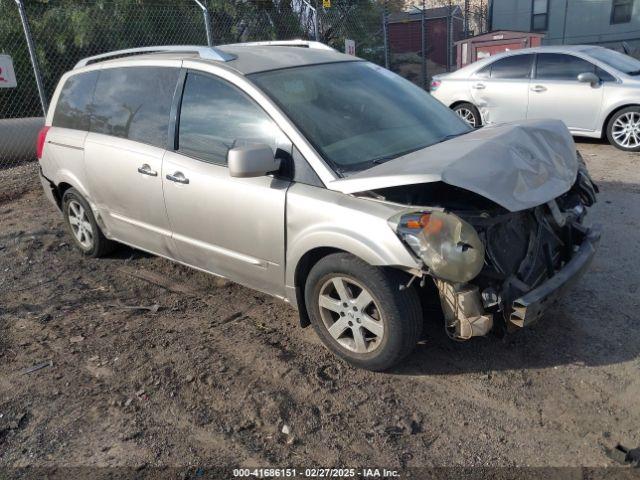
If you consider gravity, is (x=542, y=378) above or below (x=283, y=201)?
below

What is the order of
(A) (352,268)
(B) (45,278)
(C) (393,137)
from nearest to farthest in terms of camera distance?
(A) (352,268), (C) (393,137), (B) (45,278)

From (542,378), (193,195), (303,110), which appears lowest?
(542,378)

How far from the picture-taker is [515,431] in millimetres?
2947

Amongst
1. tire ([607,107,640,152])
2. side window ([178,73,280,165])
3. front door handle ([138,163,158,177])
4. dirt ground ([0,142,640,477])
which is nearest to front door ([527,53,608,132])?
tire ([607,107,640,152])

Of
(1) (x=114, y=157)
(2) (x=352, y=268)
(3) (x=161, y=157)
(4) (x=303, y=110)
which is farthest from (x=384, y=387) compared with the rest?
(1) (x=114, y=157)

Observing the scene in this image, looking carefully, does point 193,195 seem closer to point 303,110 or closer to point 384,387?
point 303,110

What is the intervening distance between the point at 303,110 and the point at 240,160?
0.64 metres

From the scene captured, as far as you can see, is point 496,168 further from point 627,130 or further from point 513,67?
point 513,67

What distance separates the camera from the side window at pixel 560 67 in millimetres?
9062

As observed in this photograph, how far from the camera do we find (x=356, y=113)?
3926mm

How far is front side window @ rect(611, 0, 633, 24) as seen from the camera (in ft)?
75.4

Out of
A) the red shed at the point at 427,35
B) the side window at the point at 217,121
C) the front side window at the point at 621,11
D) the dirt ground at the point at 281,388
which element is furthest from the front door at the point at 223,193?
the red shed at the point at 427,35

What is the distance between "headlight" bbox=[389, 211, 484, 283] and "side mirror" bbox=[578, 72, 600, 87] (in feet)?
23.5

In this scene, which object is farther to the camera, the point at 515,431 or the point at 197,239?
the point at 197,239
